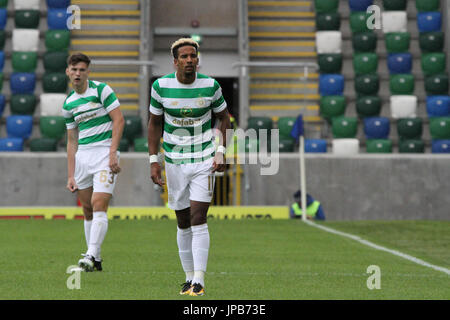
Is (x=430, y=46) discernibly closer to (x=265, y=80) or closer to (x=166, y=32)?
(x=265, y=80)

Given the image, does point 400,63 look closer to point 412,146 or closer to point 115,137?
point 412,146

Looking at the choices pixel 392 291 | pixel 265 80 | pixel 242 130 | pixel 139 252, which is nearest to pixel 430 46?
pixel 265 80

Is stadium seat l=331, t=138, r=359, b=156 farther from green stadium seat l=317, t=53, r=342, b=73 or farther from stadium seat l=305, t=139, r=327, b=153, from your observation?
green stadium seat l=317, t=53, r=342, b=73

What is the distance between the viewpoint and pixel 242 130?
20.7 meters

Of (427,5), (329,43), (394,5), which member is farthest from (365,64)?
(427,5)

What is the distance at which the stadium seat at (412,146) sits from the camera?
22.0 metres

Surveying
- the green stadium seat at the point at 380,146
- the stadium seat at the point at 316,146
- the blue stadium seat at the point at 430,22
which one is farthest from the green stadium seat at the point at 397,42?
the stadium seat at the point at 316,146

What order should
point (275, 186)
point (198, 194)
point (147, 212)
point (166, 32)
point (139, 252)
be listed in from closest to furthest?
point (198, 194) → point (139, 252) → point (147, 212) → point (275, 186) → point (166, 32)

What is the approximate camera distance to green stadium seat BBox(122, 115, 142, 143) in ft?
70.3

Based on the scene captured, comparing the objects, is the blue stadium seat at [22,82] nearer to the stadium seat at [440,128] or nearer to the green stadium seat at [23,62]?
the green stadium seat at [23,62]

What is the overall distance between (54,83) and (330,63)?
6.98 m

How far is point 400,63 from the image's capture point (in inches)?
953

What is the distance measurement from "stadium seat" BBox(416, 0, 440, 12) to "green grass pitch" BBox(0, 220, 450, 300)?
9.97 metres
